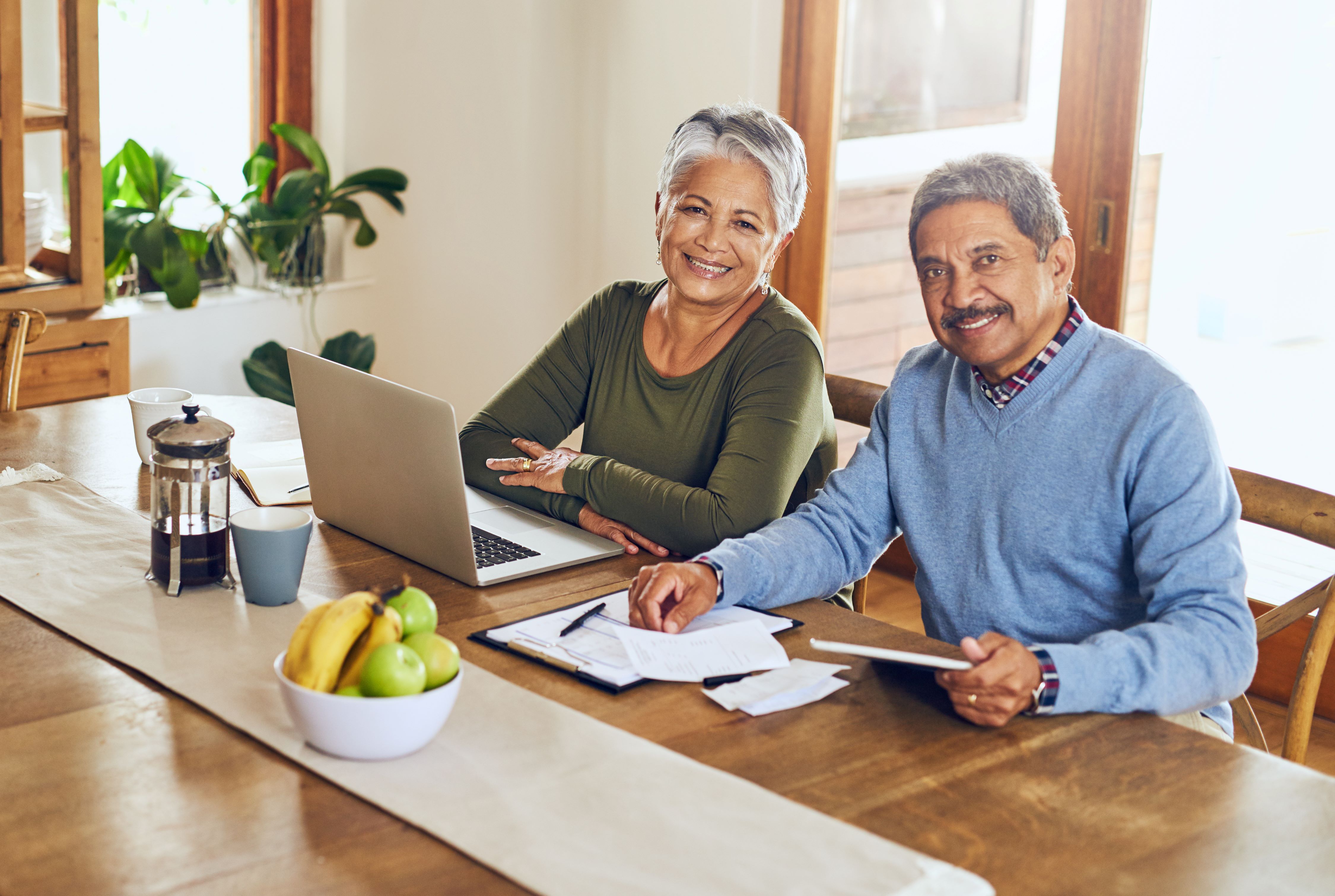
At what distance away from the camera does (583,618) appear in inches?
56.6

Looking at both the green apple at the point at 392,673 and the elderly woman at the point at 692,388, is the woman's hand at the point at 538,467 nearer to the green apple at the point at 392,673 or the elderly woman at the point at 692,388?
the elderly woman at the point at 692,388

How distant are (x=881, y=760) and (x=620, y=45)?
118 inches

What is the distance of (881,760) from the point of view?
1149 mm

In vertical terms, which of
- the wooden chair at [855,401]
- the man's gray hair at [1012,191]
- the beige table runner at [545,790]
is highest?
the man's gray hair at [1012,191]

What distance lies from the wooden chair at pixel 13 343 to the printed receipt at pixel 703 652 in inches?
61.0

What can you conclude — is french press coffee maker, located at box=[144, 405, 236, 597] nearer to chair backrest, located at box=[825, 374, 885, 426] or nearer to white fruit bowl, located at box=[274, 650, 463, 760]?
white fruit bowl, located at box=[274, 650, 463, 760]

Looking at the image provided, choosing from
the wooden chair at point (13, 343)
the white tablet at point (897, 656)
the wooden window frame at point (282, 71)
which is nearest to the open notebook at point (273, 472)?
the wooden chair at point (13, 343)

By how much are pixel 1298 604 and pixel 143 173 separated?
325 cm

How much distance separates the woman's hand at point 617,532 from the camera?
1753 millimetres

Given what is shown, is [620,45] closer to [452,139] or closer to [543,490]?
[452,139]

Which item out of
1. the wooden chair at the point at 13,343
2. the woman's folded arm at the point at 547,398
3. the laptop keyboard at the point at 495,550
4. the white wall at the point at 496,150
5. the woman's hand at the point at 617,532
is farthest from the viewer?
the white wall at the point at 496,150

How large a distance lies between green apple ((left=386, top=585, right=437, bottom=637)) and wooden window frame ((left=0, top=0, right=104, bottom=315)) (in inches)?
88.8

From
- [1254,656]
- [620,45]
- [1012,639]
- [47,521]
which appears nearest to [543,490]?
[47,521]

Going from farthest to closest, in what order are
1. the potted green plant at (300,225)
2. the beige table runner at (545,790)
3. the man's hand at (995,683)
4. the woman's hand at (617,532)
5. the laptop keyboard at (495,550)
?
1. the potted green plant at (300,225)
2. the woman's hand at (617,532)
3. the laptop keyboard at (495,550)
4. the man's hand at (995,683)
5. the beige table runner at (545,790)
